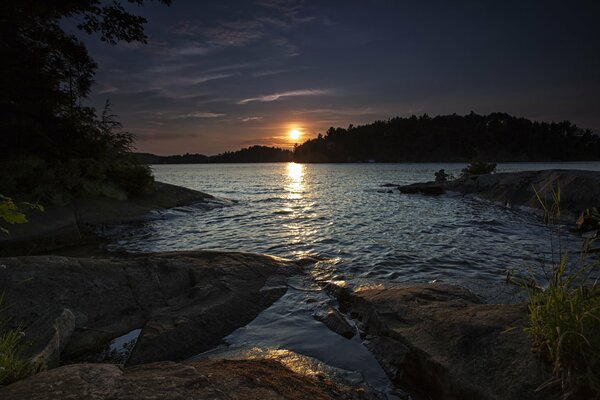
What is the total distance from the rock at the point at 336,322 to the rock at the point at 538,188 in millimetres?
6771

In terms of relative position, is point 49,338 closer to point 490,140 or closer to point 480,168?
point 480,168

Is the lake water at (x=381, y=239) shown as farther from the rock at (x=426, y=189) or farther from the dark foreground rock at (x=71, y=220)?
the rock at (x=426, y=189)

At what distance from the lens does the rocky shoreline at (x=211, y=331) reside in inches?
110

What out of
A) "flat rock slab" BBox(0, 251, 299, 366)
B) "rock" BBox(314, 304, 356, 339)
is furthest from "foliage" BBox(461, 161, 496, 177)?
"flat rock slab" BBox(0, 251, 299, 366)

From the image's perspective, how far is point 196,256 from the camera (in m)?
7.79

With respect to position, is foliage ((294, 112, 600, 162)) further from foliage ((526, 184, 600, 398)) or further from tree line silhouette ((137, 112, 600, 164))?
foliage ((526, 184, 600, 398))

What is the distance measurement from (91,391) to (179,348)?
2075 millimetres

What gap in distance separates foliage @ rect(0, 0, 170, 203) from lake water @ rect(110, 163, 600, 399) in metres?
3.40

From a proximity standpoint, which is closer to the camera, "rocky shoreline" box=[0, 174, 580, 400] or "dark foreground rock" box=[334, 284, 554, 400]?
"rocky shoreline" box=[0, 174, 580, 400]

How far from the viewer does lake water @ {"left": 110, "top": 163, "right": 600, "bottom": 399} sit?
461 centimetres

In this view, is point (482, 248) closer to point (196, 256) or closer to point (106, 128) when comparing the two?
point (196, 256)

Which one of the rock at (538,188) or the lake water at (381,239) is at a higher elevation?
the rock at (538,188)

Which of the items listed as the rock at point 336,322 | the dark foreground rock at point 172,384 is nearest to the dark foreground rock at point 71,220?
the dark foreground rock at point 172,384

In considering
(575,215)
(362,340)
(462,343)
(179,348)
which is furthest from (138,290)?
(575,215)
